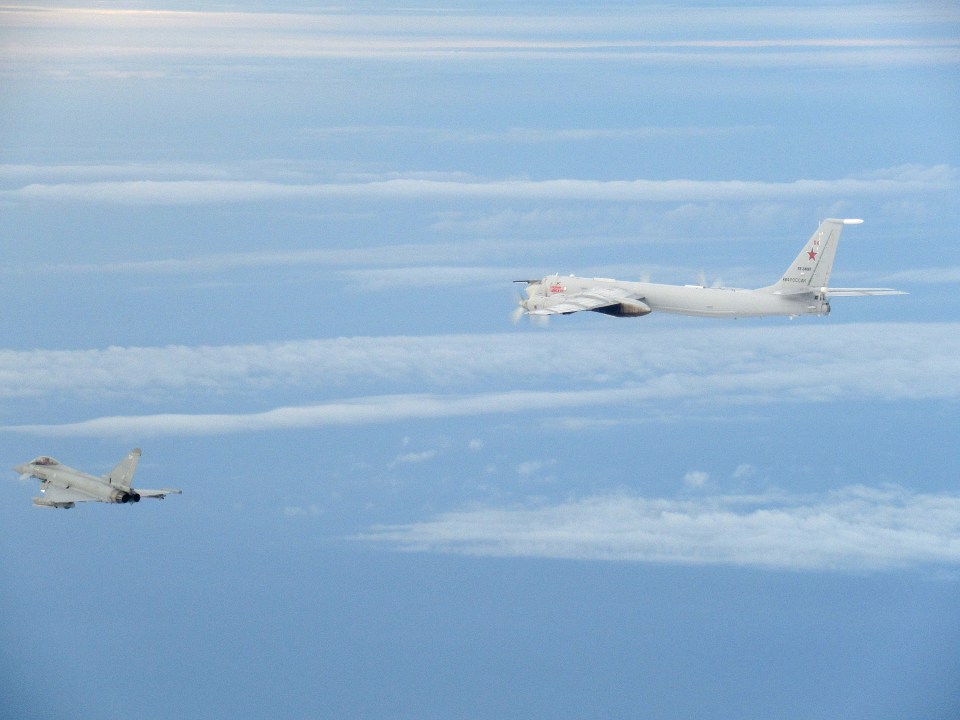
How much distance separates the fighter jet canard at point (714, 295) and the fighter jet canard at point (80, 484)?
83.6 feet

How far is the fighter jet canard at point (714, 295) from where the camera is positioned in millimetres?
130500

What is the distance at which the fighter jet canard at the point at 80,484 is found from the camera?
125188 millimetres

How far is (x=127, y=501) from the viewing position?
12500cm

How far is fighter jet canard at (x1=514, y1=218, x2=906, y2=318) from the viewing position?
130m

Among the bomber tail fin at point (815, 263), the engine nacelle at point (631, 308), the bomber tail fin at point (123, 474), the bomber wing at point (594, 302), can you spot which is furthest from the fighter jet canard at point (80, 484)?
the bomber tail fin at point (815, 263)

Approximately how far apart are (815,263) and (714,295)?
6.18m

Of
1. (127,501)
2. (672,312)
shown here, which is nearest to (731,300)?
(672,312)

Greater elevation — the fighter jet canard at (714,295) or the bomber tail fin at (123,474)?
the fighter jet canard at (714,295)

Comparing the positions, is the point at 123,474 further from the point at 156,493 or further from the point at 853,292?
the point at 853,292

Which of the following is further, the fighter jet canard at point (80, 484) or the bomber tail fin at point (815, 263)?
the bomber tail fin at point (815, 263)

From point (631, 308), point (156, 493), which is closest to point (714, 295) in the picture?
point (631, 308)

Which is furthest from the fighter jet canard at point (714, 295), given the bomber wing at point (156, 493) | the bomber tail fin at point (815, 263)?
the bomber wing at point (156, 493)

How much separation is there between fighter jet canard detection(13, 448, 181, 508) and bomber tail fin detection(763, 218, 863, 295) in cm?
3630

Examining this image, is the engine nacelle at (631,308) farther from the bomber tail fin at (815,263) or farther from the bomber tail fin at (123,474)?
the bomber tail fin at (123,474)
